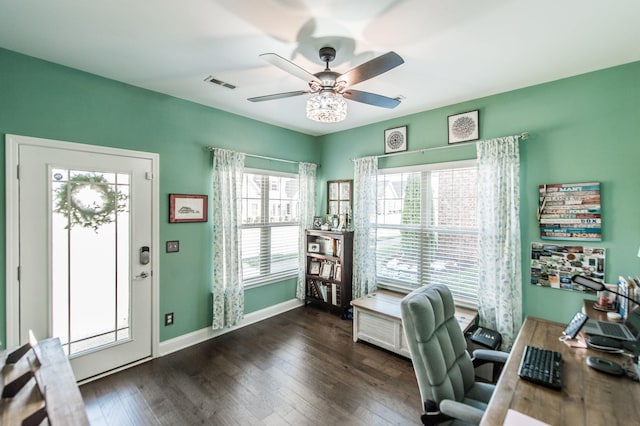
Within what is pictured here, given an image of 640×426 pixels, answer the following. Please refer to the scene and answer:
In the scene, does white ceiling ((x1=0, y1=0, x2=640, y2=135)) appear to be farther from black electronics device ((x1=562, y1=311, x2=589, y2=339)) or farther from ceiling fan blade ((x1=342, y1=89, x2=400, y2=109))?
black electronics device ((x1=562, y1=311, x2=589, y2=339))

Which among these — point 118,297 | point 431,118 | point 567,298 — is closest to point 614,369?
point 567,298

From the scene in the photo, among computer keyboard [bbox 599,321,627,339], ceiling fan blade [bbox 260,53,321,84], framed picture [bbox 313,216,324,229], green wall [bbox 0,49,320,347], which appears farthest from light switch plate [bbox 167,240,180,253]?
computer keyboard [bbox 599,321,627,339]

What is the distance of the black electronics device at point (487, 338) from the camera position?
2570 mm

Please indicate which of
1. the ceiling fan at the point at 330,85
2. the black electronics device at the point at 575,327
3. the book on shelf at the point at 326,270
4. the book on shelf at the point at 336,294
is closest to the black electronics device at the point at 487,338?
the black electronics device at the point at 575,327

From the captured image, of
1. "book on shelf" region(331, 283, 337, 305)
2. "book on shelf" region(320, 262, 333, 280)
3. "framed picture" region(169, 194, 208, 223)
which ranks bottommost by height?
"book on shelf" region(331, 283, 337, 305)

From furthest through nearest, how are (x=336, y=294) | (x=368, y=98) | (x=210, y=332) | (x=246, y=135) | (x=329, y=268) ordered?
(x=329, y=268)
(x=336, y=294)
(x=246, y=135)
(x=210, y=332)
(x=368, y=98)

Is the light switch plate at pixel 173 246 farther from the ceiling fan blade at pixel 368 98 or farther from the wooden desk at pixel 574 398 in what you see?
the wooden desk at pixel 574 398

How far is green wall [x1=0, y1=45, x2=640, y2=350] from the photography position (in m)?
2.31

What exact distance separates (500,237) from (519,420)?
7.13 feet

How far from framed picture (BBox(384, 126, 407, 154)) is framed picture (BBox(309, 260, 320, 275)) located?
1.99m

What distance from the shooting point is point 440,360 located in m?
1.46

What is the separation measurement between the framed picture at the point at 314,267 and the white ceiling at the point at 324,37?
8.62 feet

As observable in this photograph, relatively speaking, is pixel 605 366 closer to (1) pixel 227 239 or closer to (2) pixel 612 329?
(2) pixel 612 329

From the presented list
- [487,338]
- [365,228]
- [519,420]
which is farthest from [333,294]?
[519,420]
